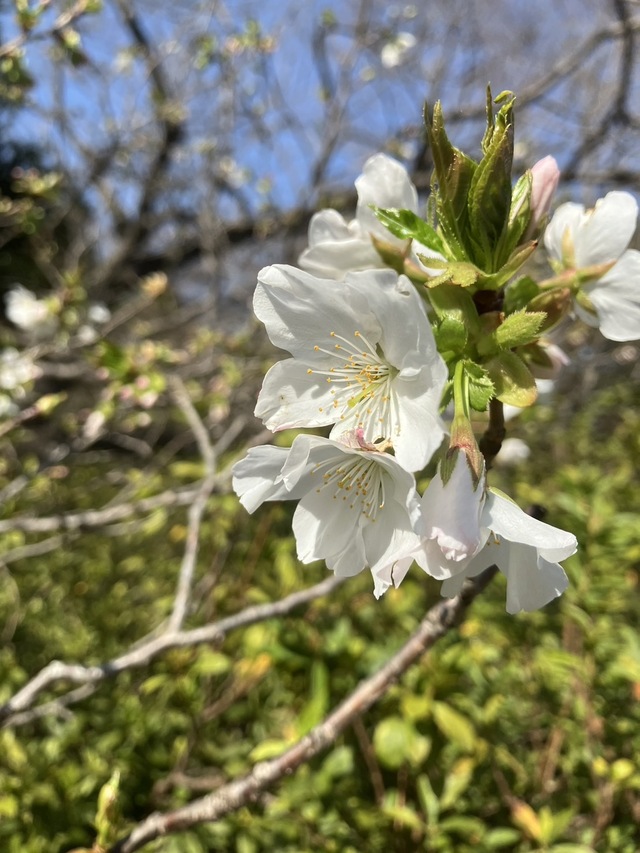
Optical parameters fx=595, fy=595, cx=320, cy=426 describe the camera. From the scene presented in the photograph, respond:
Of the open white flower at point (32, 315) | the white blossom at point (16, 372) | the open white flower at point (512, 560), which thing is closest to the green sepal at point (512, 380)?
the open white flower at point (512, 560)

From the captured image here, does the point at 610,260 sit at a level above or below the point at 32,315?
above

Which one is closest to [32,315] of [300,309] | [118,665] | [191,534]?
[191,534]

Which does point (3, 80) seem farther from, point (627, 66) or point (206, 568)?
point (627, 66)

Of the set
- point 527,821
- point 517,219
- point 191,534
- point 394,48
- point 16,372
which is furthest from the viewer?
point 394,48

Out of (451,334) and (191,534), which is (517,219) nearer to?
(451,334)

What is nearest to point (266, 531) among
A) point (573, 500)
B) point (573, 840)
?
point (573, 500)

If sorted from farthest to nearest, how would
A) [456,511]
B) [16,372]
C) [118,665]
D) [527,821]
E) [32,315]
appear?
[32,315] → [16,372] → [527,821] → [118,665] → [456,511]

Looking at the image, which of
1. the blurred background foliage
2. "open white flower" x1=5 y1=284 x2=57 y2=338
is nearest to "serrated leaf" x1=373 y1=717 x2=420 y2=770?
the blurred background foliage
